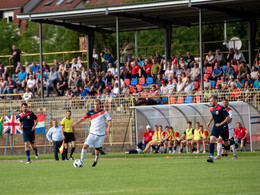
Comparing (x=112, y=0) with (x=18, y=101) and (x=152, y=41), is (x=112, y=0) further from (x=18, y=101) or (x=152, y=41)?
(x=18, y=101)

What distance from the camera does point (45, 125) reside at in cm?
3170

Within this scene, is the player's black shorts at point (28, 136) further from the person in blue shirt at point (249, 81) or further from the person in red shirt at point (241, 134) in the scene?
the person in blue shirt at point (249, 81)

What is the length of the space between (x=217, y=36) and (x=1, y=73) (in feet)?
66.8

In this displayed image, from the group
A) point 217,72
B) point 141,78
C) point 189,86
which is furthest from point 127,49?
point 189,86

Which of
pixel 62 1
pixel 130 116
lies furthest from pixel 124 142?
pixel 62 1

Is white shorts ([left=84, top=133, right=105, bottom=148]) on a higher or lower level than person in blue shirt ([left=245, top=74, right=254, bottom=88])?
lower

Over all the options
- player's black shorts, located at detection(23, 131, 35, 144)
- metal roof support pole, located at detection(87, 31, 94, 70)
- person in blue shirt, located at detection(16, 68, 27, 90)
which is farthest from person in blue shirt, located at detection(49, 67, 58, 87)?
player's black shorts, located at detection(23, 131, 35, 144)

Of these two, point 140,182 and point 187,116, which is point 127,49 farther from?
point 140,182

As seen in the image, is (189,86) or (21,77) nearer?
(189,86)

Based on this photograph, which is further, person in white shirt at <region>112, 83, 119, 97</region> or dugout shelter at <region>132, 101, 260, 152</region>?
person in white shirt at <region>112, 83, 119, 97</region>

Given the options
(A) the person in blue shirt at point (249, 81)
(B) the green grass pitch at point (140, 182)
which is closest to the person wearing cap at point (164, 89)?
(A) the person in blue shirt at point (249, 81)

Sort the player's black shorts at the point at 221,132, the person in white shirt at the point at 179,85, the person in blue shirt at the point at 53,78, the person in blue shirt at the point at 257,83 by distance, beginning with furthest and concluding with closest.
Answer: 1. the person in blue shirt at the point at 53,78
2. the person in white shirt at the point at 179,85
3. the person in blue shirt at the point at 257,83
4. the player's black shorts at the point at 221,132

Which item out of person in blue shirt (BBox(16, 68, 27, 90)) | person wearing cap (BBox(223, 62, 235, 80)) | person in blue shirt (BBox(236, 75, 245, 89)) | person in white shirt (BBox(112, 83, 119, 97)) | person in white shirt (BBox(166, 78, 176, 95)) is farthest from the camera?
person in blue shirt (BBox(16, 68, 27, 90))

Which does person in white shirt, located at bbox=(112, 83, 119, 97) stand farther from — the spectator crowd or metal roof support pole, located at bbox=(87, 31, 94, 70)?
metal roof support pole, located at bbox=(87, 31, 94, 70)
